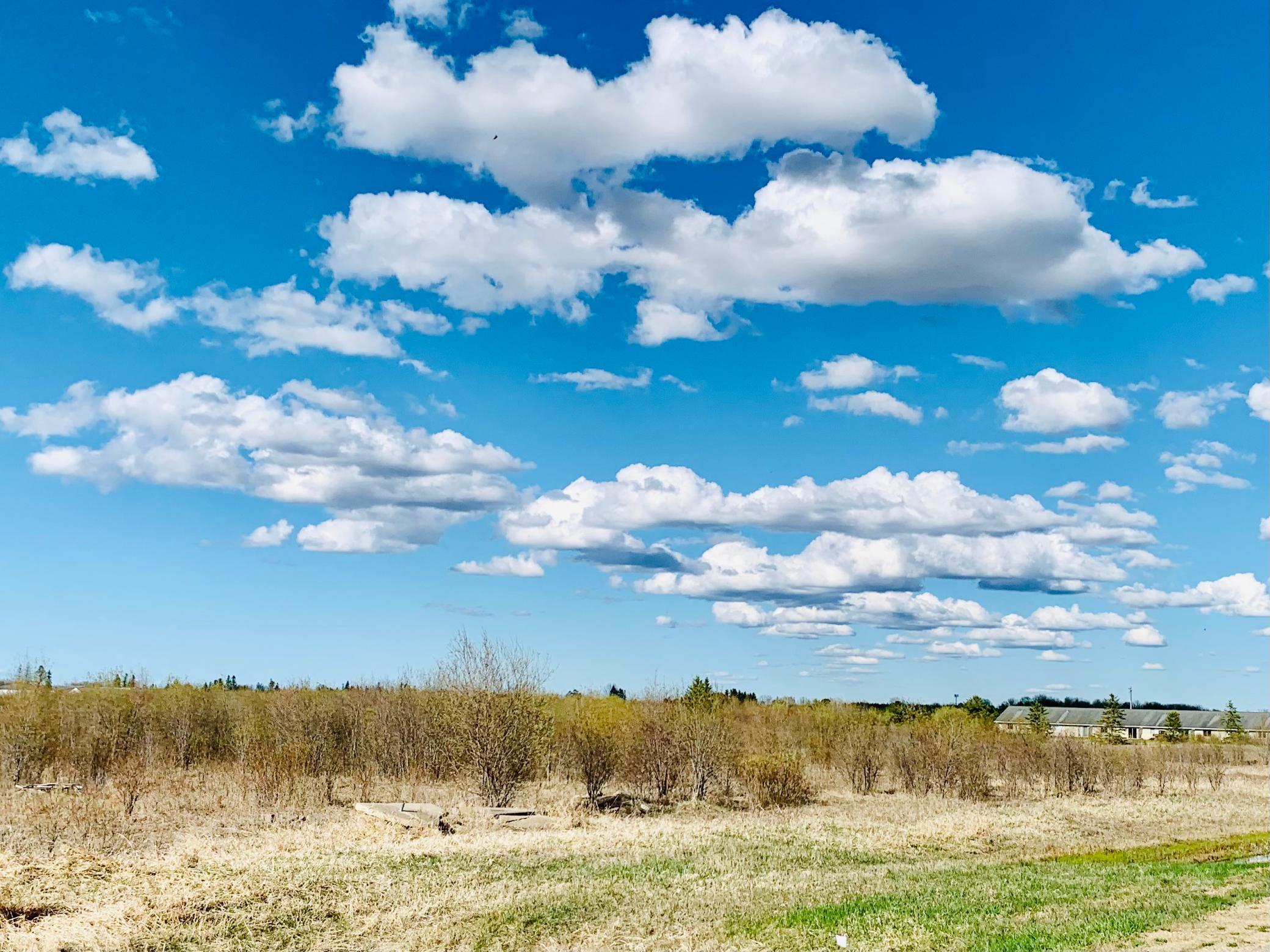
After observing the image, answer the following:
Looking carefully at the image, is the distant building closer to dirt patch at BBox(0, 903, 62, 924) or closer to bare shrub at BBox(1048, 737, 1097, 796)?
bare shrub at BBox(1048, 737, 1097, 796)

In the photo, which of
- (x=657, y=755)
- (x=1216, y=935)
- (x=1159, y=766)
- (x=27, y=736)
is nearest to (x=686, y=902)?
(x=1216, y=935)

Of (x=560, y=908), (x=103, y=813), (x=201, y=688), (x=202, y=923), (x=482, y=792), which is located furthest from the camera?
(x=201, y=688)

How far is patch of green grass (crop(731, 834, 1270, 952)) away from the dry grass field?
6 centimetres

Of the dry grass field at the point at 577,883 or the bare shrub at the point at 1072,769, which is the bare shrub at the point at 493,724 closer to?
the dry grass field at the point at 577,883

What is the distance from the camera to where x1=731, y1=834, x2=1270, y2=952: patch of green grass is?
1292 cm

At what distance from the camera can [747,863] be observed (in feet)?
61.5

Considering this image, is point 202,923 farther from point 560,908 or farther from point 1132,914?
→ point 1132,914

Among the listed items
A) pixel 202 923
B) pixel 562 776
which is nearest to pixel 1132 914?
pixel 202 923

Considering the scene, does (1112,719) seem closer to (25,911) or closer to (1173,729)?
(1173,729)

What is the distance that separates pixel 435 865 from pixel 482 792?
12.4 meters

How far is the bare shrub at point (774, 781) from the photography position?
109 ft

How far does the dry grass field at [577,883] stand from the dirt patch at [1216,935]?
0.08 m

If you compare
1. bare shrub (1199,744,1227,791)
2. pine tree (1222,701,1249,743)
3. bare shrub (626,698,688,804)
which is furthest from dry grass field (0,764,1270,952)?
pine tree (1222,701,1249,743)

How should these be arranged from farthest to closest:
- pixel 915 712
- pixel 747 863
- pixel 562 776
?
pixel 915 712 → pixel 562 776 → pixel 747 863
